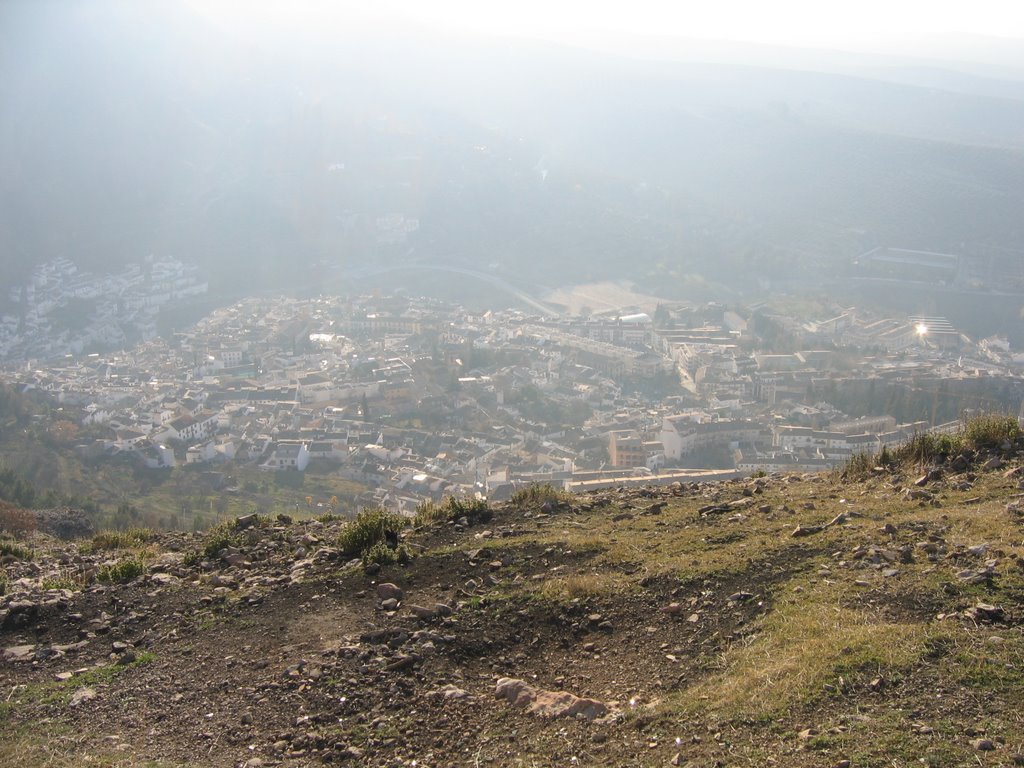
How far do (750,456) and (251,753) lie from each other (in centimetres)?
1193

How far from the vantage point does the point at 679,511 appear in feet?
16.5

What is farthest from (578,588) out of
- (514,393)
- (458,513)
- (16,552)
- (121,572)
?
(514,393)

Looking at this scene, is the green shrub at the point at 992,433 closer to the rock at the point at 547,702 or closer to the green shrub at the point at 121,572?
the rock at the point at 547,702

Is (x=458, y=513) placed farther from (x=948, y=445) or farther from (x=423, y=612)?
(x=948, y=445)

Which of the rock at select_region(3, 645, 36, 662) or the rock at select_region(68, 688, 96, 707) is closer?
the rock at select_region(68, 688, 96, 707)

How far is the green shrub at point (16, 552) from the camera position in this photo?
578cm

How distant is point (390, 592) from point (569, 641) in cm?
97

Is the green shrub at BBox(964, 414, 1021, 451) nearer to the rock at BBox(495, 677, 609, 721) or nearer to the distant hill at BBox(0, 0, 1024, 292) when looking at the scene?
the rock at BBox(495, 677, 609, 721)

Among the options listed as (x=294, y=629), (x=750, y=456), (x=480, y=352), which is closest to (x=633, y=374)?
(x=480, y=352)

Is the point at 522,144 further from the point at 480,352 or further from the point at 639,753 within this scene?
the point at 639,753

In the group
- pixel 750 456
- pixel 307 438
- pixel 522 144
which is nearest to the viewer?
pixel 750 456

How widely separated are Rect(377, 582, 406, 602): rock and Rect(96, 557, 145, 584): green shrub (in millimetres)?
1576

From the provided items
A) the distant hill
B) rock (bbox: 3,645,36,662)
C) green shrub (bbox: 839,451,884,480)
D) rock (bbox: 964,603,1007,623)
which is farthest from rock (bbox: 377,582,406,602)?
the distant hill

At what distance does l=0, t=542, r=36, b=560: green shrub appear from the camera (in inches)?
228
